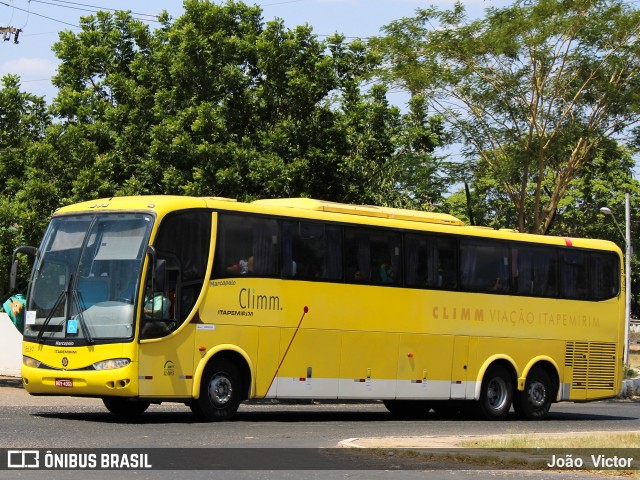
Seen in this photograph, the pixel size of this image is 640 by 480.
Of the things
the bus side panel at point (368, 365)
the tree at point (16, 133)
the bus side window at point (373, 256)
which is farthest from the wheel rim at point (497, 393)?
the tree at point (16, 133)

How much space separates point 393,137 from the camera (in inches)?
1320

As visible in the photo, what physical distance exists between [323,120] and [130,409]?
567 inches

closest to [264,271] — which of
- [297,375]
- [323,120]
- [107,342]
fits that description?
[297,375]

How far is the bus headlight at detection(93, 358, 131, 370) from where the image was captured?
17.8 metres

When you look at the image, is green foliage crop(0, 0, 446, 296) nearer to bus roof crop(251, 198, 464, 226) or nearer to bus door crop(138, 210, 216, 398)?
bus roof crop(251, 198, 464, 226)

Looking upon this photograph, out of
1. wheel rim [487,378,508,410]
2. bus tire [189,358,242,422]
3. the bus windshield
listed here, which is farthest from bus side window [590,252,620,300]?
the bus windshield

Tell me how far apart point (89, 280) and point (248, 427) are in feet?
10.3

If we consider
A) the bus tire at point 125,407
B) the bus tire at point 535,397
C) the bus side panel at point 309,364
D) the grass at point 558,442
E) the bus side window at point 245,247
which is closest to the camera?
the grass at point 558,442

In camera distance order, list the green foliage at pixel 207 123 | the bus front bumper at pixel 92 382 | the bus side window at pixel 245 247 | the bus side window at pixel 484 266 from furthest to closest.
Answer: the green foliage at pixel 207 123 → the bus side window at pixel 484 266 → the bus side window at pixel 245 247 → the bus front bumper at pixel 92 382

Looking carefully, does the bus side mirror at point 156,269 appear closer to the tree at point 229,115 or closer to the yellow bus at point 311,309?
the yellow bus at point 311,309

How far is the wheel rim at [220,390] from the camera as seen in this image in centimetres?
1909

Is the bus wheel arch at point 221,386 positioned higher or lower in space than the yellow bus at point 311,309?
Result: lower

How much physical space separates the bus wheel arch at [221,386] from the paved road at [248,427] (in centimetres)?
27

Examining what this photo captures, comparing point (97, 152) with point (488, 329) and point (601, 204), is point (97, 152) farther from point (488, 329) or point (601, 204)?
point (601, 204)
